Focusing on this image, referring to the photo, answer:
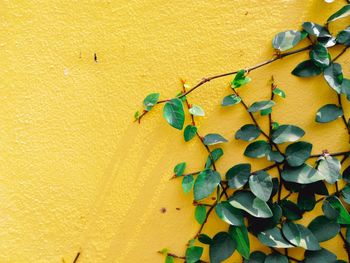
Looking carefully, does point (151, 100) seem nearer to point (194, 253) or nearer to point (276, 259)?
point (194, 253)

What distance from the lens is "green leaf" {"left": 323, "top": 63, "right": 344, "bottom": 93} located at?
95 cm

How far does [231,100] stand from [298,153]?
218 mm

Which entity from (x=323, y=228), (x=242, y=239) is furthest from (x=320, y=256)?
(x=242, y=239)

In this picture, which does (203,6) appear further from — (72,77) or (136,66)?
(72,77)

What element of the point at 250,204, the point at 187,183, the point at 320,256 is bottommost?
the point at 320,256

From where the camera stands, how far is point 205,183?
3.12ft

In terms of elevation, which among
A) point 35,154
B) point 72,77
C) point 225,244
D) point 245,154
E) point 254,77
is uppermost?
point 72,77

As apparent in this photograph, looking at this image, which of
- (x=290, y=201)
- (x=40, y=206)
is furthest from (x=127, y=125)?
(x=290, y=201)

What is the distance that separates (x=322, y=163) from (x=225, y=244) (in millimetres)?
326

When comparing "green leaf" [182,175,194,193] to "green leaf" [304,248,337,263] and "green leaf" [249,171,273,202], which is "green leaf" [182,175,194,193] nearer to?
"green leaf" [249,171,273,202]

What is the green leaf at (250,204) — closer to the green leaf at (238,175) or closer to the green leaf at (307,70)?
the green leaf at (238,175)

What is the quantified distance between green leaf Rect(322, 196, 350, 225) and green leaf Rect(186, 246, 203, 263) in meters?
0.34

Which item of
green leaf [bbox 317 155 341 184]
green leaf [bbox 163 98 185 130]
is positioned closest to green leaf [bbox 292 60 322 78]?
green leaf [bbox 317 155 341 184]

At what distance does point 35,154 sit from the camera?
95cm
